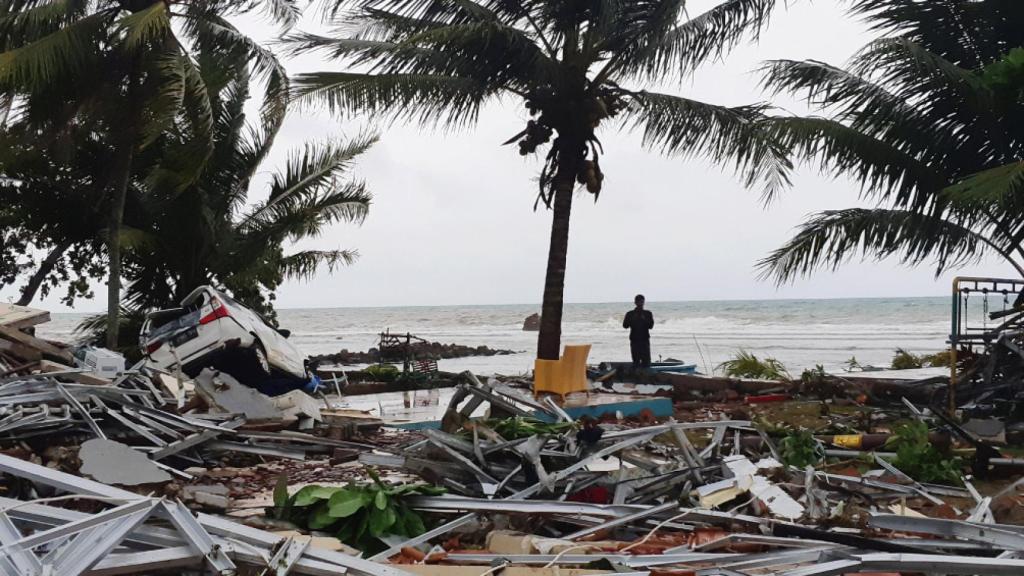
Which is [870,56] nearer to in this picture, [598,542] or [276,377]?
[276,377]

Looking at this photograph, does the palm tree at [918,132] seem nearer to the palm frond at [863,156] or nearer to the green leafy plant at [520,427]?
the palm frond at [863,156]

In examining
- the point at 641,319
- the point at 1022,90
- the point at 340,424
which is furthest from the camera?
the point at 641,319

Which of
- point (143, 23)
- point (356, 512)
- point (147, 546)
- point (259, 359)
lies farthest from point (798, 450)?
point (143, 23)

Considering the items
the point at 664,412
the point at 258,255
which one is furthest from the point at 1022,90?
the point at 258,255

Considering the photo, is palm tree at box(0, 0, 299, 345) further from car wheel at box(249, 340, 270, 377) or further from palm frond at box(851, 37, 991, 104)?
palm frond at box(851, 37, 991, 104)

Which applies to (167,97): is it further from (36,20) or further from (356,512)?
(356,512)

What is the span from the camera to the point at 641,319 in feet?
49.0

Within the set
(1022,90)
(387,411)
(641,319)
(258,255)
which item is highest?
(1022,90)

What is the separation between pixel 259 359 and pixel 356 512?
21.2 ft

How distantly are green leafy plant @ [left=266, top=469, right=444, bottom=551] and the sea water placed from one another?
1618 centimetres

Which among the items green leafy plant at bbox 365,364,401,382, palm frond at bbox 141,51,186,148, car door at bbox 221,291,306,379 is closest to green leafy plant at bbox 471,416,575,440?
car door at bbox 221,291,306,379

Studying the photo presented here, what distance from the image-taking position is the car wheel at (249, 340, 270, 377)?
10.9 metres

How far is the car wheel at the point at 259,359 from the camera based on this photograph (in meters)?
10.9

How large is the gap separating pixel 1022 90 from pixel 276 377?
347 inches
